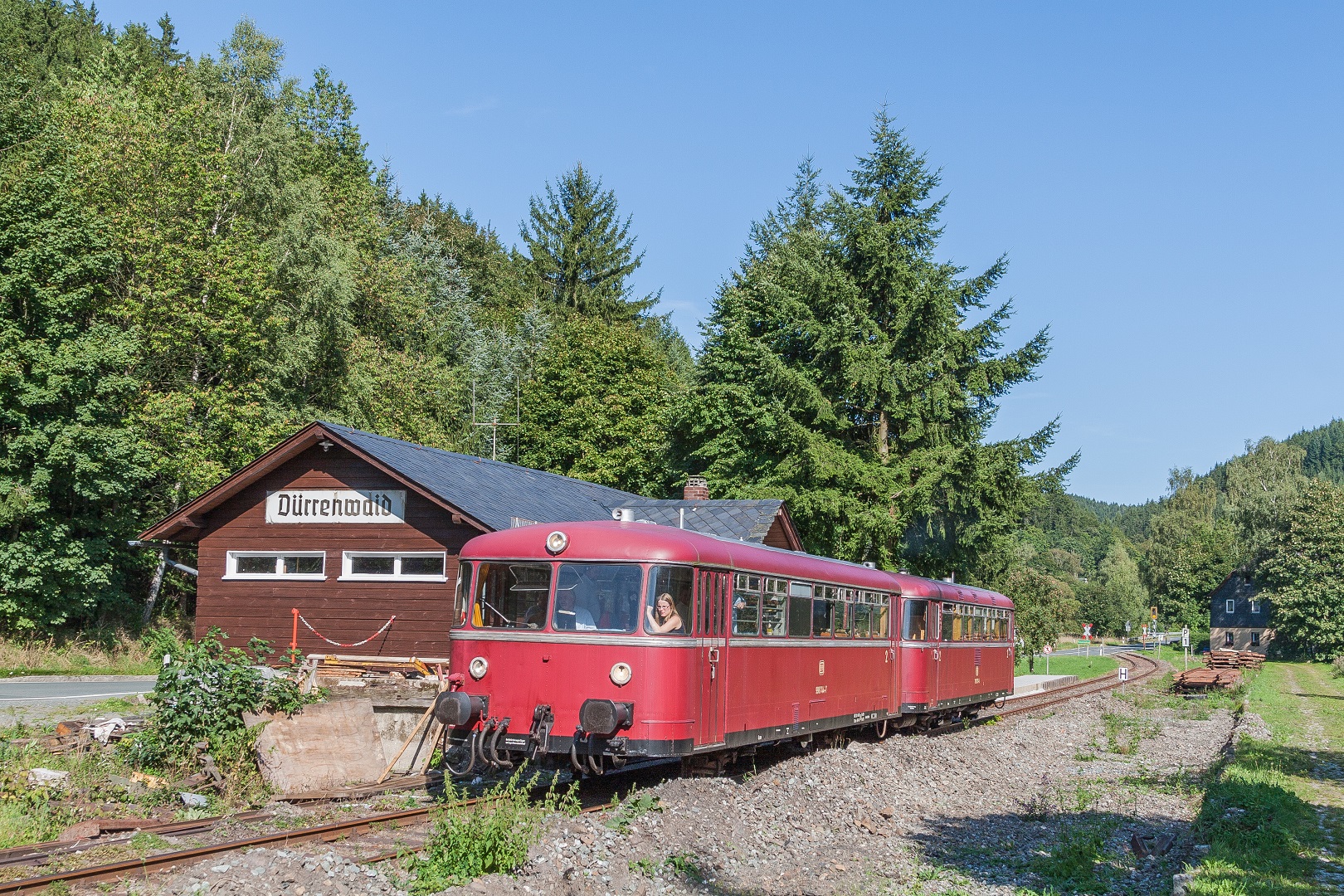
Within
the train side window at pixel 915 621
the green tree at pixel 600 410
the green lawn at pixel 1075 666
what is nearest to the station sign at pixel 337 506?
the train side window at pixel 915 621

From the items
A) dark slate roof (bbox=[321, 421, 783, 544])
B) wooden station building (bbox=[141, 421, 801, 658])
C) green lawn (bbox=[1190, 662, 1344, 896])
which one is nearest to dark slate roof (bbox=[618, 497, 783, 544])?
dark slate roof (bbox=[321, 421, 783, 544])

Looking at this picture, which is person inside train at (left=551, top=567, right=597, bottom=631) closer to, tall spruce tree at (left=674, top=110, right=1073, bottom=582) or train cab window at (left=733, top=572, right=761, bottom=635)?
train cab window at (left=733, top=572, right=761, bottom=635)

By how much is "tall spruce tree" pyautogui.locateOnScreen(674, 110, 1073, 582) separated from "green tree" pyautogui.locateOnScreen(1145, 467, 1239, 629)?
72.8 metres

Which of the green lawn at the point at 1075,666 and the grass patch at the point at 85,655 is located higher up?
the grass patch at the point at 85,655

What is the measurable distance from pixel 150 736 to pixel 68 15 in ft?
159

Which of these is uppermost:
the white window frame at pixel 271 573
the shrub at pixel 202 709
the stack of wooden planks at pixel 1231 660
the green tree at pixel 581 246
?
the green tree at pixel 581 246

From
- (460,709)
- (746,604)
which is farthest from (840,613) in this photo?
(460,709)

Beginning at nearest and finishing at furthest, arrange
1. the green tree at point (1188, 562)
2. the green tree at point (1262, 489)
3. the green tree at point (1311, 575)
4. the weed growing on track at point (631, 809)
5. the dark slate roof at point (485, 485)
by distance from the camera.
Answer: the weed growing on track at point (631, 809)
the dark slate roof at point (485, 485)
the green tree at point (1311, 575)
the green tree at point (1262, 489)
the green tree at point (1188, 562)

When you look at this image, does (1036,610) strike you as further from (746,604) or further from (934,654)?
(746,604)

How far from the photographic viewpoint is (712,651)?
12555 mm

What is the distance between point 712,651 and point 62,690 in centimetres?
1385

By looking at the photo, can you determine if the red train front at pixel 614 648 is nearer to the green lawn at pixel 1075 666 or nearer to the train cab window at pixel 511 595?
the train cab window at pixel 511 595

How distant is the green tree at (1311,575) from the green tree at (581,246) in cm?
4003

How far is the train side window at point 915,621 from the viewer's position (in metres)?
20.6
